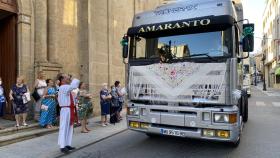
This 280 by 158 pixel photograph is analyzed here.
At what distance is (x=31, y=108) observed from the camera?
10969mm

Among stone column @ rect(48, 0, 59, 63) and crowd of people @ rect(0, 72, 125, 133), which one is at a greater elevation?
stone column @ rect(48, 0, 59, 63)

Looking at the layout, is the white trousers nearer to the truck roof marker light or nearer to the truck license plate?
the truck license plate

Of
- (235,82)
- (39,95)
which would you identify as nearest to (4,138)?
(39,95)

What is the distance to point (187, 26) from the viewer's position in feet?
22.8

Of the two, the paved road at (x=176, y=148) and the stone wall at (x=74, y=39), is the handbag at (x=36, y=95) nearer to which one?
the stone wall at (x=74, y=39)

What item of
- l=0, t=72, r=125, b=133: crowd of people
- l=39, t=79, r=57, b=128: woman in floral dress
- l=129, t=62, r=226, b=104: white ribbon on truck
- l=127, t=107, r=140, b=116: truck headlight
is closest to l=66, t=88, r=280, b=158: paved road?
l=127, t=107, r=140, b=116: truck headlight

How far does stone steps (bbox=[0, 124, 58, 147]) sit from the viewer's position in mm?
8336

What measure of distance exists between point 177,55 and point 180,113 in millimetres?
1269

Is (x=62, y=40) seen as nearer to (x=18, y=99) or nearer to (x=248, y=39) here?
(x=18, y=99)

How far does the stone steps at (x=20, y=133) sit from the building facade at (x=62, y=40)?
5.74 ft

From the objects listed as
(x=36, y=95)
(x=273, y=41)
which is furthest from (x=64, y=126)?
(x=273, y=41)

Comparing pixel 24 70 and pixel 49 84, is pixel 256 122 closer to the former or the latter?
pixel 49 84

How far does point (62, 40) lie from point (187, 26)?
23.1ft

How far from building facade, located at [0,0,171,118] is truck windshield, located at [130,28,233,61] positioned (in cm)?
486
